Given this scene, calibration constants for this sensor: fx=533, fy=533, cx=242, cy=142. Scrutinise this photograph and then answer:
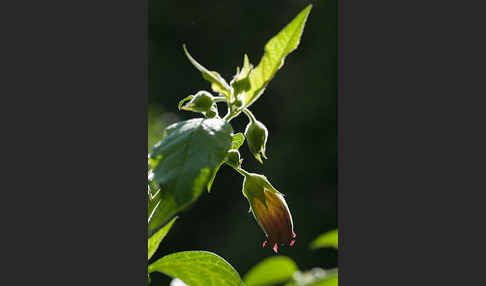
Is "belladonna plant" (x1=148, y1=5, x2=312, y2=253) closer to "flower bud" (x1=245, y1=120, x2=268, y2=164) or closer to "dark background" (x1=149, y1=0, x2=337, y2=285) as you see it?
"flower bud" (x1=245, y1=120, x2=268, y2=164)

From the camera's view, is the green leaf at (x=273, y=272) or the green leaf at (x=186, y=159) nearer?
the green leaf at (x=186, y=159)

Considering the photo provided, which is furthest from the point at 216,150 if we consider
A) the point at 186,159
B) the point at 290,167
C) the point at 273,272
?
the point at 290,167

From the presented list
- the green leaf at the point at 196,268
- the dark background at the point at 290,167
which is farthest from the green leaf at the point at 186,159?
the dark background at the point at 290,167

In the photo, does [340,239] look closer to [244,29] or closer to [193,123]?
[193,123]

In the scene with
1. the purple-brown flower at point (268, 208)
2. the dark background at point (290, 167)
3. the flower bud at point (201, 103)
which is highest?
the flower bud at point (201, 103)

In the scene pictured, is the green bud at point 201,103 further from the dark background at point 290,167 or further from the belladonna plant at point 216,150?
the dark background at point 290,167

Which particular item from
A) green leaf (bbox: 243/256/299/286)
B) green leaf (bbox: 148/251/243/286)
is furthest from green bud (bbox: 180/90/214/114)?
green leaf (bbox: 243/256/299/286)

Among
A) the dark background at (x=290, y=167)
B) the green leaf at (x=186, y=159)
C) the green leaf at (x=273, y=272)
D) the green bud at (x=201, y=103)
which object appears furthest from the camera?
the dark background at (x=290, y=167)
